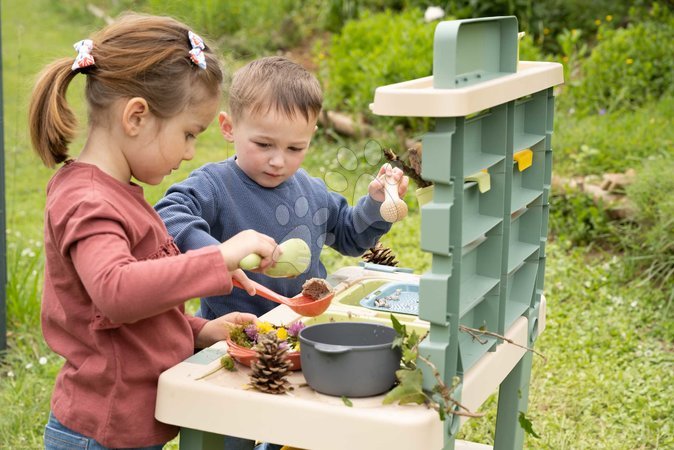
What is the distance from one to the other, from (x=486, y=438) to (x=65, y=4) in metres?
7.40

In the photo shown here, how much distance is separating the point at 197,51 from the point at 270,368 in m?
0.57

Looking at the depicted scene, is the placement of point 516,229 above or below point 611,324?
above

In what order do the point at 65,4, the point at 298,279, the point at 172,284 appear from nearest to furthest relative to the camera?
the point at 172,284 < the point at 298,279 < the point at 65,4

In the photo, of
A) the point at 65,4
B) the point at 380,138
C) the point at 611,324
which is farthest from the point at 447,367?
the point at 65,4

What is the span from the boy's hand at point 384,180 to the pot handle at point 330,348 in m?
0.59

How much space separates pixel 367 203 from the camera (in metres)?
2.25

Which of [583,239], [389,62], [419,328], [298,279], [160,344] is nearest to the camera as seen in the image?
[160,344]

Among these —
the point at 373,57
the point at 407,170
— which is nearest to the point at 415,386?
the point at 407,170

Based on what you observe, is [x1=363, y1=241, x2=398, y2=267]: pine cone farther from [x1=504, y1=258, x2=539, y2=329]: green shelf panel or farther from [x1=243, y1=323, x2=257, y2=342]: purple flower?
[x1=243, y1=323, x2=257, y2=342]: purple flower

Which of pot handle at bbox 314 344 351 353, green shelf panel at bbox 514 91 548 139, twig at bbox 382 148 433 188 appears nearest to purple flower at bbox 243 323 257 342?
pot handle at bbox 314 344 351 353

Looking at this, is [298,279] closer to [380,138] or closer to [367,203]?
[367,203]

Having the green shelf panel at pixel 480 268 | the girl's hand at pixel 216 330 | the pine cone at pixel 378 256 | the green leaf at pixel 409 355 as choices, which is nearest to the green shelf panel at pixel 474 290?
the green shelf panel at pixel 480 268

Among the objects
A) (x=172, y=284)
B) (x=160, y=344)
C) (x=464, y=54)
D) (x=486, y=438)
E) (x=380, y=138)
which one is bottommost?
(x=486, y=438)

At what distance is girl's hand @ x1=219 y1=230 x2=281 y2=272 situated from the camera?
5.05ft
